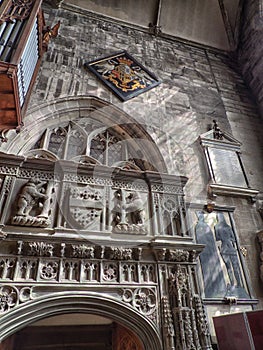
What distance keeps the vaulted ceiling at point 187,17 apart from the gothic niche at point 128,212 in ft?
20.1

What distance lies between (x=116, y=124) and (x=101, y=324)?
386 centimetres

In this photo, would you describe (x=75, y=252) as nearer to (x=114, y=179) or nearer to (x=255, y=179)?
(x=114, y=179)

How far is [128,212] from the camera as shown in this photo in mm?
3875

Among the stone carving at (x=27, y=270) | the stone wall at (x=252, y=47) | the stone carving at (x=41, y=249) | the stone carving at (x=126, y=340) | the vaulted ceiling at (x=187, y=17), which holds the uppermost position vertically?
the vaulted ceiling at (x=187, y=17)

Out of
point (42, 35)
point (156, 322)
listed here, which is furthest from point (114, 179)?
point (42, 35)

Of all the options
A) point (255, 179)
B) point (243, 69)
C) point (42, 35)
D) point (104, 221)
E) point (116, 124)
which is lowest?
point (104, 221)

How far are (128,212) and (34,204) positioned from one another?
53.9 inches

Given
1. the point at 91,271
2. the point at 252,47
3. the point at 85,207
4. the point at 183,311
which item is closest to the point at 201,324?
the point at 183,311

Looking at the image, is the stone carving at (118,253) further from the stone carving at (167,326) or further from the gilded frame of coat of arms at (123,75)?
the gilded frame of coat of arms at (123,75)

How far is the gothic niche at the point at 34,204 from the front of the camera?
3.24 metres

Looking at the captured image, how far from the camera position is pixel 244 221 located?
4.61 metres

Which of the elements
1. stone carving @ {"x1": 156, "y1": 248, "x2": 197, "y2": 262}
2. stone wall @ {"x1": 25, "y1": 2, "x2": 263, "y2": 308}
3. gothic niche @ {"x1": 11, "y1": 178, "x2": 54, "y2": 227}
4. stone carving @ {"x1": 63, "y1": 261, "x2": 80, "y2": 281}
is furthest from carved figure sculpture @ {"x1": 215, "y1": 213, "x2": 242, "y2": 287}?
gothic niche @ {"x1": 11, "y1": 178, "x2": 54, "y2": 227}

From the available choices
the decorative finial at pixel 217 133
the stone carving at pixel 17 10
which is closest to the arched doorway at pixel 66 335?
the decorative finial at pixel 217 133

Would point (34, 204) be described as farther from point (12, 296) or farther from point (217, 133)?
point (217, 133)
